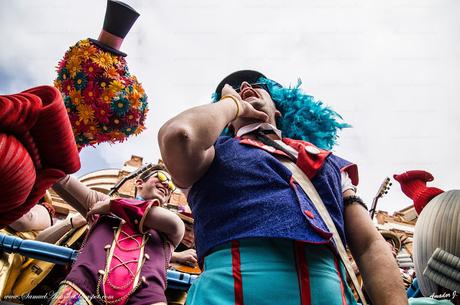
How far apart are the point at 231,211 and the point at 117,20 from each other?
1.99 metres

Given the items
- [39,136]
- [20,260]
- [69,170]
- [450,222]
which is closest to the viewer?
[39,136]

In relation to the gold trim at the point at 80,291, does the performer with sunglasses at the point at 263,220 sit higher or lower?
higher

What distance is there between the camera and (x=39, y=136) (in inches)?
38.9

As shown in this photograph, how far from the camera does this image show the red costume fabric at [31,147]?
883 mm

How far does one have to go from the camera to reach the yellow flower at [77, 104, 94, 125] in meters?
2.44

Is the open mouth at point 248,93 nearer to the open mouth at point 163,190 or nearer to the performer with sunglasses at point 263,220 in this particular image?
the performer with sunglasses at point 263,220

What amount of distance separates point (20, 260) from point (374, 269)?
220cm

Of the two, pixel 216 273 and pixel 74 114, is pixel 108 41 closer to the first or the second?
pixel 74 114

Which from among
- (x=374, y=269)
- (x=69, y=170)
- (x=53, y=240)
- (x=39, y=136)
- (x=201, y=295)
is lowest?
(x=53, y=240)

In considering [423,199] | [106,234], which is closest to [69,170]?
[106,234]

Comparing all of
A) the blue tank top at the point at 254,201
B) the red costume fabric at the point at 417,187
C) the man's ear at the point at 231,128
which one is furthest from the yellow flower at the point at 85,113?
the red costume fabric at the point at 417,187

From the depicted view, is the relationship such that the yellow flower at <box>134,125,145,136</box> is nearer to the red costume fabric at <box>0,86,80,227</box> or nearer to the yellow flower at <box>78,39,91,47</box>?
the yellow flower at <box>78,39,91,47</box>

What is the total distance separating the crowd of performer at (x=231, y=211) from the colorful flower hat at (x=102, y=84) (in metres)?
0.01

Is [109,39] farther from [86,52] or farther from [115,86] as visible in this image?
[115,86]
